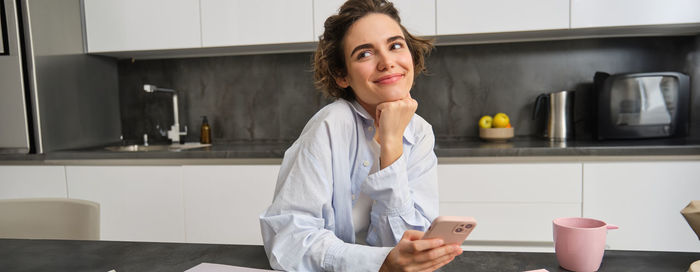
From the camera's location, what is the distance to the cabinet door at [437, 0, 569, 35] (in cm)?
211

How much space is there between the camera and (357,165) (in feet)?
3.32

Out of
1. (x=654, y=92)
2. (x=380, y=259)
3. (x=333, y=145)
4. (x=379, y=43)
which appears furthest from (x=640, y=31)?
(x=380, y=259)

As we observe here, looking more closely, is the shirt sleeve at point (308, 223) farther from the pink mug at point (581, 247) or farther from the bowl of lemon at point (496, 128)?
the bowl of lemon at point (496, 128)

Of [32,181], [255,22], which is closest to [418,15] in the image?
[255,22]

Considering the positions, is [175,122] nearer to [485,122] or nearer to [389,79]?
[485,122]

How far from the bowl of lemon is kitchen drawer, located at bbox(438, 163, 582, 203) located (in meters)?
0.43

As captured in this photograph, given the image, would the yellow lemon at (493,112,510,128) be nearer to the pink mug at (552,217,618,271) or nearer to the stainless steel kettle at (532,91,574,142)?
the stainless steel kettle at (532,91,574,142)

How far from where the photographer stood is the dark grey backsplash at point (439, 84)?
2.39 m

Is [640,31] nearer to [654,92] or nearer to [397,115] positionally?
[654,92]

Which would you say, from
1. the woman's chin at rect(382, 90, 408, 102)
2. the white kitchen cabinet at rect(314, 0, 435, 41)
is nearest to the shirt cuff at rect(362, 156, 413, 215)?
the woman's chin at rect(382, 90, 408, 102)

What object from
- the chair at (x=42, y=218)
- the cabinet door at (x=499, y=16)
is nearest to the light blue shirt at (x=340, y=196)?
the chair at (x=42, y=218)

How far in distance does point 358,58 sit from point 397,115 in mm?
157

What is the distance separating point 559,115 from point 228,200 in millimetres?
1699

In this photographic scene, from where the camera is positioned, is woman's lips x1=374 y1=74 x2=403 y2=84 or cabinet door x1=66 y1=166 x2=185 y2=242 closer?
woman's lips x1=374 y1=74 x2=403 y2=84
